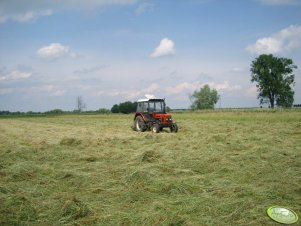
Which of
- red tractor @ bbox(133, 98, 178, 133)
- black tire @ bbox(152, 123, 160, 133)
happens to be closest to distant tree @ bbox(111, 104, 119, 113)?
red tractor @ bbox(133, 98, 178, 133)

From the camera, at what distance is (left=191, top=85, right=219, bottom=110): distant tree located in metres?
84.7

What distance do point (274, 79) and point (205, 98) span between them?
27.7m

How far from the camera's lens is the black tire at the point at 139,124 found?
748 inches

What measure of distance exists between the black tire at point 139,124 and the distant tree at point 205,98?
6527 centimetres

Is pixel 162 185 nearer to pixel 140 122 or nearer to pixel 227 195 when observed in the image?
pixel 227 195

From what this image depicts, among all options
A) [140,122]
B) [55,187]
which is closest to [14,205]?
[55,187]

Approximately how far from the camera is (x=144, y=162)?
8945 mm

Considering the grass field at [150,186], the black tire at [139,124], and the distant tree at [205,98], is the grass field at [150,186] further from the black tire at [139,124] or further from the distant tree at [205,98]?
the distant tree at [205,98]

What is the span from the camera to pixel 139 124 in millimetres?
19406

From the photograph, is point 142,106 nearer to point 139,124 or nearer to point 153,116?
point 153,116

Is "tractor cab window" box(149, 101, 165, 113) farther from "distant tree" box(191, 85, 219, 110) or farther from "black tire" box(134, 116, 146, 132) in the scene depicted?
"distant tree" box(191, 85, 219, 110)

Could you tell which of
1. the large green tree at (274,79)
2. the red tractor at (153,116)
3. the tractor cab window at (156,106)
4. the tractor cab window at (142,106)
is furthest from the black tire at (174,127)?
the large green tree at (274,79)

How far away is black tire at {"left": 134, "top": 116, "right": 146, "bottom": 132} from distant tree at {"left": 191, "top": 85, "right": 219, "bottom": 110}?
65267 millimetres

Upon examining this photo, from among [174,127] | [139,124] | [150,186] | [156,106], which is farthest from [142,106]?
[150,186]
